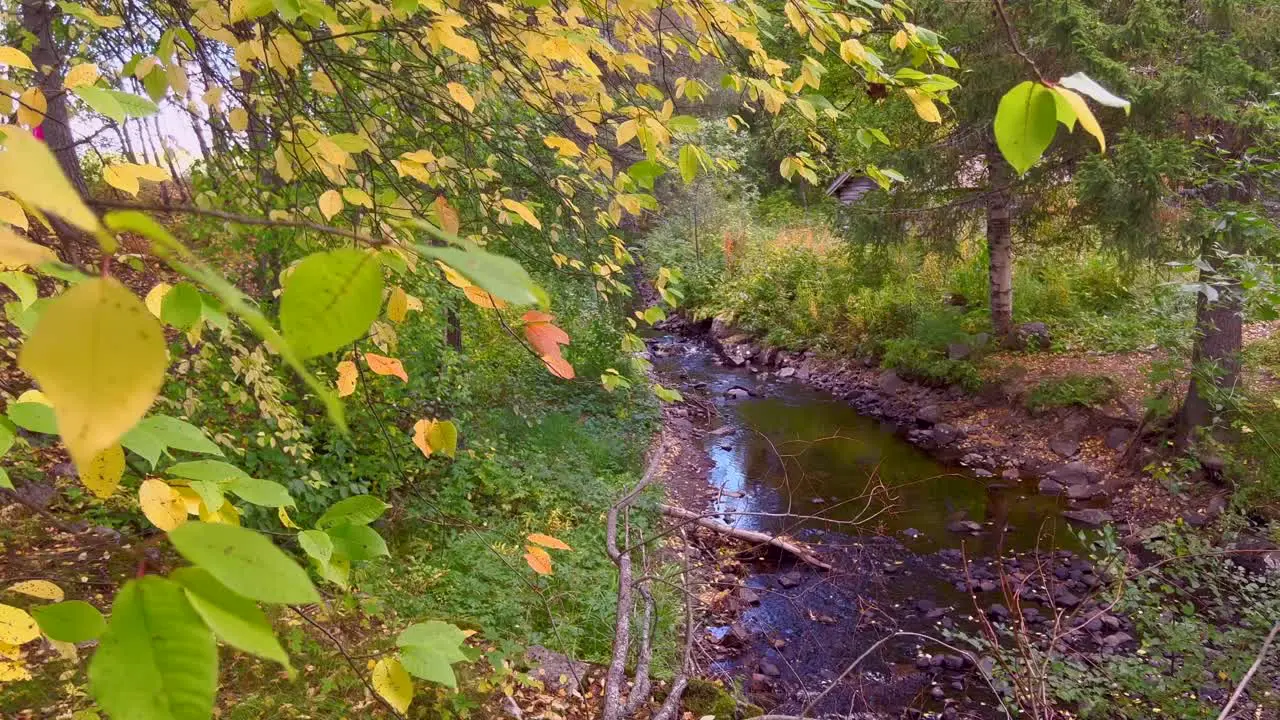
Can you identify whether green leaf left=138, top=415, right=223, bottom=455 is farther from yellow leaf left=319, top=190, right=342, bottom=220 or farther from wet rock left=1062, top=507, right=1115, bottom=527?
wet rock left=1062, top=507, right=1115, bottom=527

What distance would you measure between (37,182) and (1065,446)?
9060 millimetres

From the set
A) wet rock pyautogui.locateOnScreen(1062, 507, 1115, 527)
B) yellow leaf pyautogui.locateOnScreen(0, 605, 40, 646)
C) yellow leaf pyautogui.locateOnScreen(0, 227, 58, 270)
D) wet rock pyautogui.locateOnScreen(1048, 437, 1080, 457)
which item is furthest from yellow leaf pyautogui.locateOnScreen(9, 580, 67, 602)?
wet rock pyautogui.locateOnScreen(1048, 437, 1080, 457)

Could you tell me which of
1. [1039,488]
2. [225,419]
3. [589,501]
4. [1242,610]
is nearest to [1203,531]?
[1039,488]

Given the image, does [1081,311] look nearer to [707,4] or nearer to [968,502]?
[968,502]

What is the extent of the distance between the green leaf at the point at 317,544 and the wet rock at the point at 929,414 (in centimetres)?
933

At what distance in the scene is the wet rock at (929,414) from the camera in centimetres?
920

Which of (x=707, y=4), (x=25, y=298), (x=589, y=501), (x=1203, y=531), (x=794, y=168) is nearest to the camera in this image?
(x=25, y=298)

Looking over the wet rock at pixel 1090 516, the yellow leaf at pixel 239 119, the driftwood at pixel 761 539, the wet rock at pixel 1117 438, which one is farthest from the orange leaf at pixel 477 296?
the wet rock at pixel 1117 438

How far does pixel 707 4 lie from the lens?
166 centimetres

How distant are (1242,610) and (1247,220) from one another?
210 cm

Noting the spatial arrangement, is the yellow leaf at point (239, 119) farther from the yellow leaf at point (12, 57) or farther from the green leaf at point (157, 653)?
the green leaf at point (157, 653)

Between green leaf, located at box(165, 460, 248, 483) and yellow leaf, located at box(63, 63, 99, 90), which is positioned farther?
yellow leaf, located at box(63, 63, 99, 90)

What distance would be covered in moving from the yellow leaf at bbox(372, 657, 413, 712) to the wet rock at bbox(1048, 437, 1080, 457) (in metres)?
8.48

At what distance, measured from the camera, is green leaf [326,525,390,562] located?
87 centimetres
